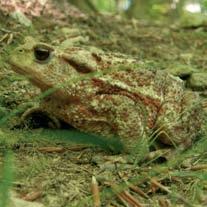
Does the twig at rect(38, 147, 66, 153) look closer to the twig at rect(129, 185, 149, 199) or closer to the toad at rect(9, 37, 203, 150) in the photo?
the toad at rect(9, 37, 203, 150)

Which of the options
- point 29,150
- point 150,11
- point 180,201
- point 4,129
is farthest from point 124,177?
point 150,11

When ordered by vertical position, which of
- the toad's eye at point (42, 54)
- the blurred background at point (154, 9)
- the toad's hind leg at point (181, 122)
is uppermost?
the blurred background at point (154, 9)

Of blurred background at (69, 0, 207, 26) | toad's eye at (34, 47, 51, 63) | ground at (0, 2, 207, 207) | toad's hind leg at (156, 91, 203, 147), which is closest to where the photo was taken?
ground at (0, 2, 207, 207)

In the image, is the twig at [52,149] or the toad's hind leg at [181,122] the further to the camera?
the toad's hind leg at [181,122]

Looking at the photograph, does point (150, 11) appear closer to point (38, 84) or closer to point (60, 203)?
point (38, 84)

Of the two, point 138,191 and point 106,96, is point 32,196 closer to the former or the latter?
point 138,191

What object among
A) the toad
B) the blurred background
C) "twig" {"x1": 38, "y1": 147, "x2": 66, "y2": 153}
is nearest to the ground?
"twig" {"x1": 38, "y1": 147, "x2": 66, "y2": 153}

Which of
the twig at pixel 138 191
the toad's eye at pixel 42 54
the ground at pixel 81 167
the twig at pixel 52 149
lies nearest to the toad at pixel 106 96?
the toad's eye at pixel 42 54

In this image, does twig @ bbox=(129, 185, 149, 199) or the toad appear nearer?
twig @ bbox=(129, 185, 149, 199)

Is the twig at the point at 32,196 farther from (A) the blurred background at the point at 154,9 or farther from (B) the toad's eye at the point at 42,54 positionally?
(A) the blurred background at the point at 154,9
